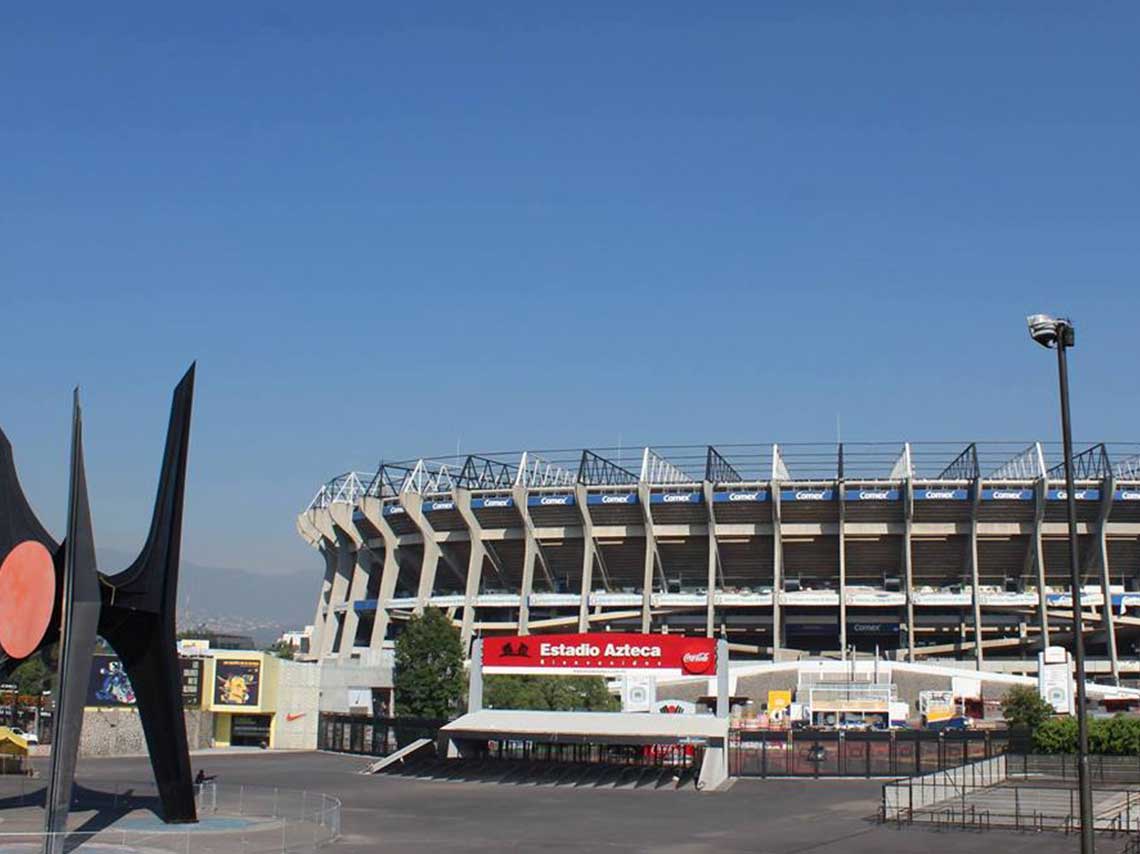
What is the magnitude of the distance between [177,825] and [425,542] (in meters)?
80.3

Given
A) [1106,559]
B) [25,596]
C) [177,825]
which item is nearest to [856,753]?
[177,825]

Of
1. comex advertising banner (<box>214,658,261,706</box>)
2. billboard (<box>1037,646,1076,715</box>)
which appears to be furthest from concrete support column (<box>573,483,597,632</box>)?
billboard (<box>1037,646,1076,715</box>)


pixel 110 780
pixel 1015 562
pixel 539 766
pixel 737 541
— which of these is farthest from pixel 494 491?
Result: pixel 110 780

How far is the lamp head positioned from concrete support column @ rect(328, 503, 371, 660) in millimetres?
97502

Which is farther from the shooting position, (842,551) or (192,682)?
(842,551)

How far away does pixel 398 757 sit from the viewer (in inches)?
2336

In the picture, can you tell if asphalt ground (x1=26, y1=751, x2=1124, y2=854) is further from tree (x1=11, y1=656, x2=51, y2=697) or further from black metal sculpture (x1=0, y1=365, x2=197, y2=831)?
tree (x1=11, y1=656, x2=51, y2=697)

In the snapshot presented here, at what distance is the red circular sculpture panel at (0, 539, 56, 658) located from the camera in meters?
32.5

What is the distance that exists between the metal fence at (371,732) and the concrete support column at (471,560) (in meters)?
31.3

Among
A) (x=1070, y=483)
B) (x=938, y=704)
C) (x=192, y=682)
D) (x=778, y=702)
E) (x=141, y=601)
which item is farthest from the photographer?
(x=778, y=702)

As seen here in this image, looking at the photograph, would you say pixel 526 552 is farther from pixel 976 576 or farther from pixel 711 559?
pixel 976 576

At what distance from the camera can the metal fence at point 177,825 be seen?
30.3 metres

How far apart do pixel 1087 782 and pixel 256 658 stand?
64.0 metres

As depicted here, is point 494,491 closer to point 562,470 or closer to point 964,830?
point 562,470
